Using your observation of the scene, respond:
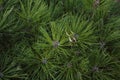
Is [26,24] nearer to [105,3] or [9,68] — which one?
[9,68]

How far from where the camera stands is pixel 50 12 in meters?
0.78

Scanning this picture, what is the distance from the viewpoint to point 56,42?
2.34 feet

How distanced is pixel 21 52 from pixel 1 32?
0.07m

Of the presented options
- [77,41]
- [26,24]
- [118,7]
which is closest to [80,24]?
[77,41]

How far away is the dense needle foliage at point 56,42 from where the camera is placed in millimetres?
719

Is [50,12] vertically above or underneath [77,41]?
above

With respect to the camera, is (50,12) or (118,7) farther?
(118,7)

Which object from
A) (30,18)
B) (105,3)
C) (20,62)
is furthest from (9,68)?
(105,3)

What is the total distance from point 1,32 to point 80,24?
0.67 feet

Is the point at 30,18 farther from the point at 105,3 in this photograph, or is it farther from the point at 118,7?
the point at 118,7

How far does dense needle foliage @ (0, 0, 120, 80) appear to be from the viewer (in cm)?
72

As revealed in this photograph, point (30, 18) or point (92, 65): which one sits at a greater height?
point (30, 18)

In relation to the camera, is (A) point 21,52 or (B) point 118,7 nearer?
(A) point 21,52

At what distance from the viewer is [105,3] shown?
805 millimetres
